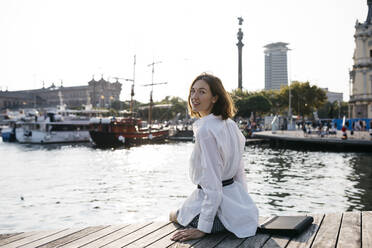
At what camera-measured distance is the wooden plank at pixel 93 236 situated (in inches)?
145

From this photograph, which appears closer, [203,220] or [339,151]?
[203,220]

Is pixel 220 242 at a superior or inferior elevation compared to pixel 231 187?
inferior

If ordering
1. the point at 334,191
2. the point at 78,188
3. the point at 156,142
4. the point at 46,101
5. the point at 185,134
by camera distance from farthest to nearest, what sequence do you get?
the point at 46,101
the point at 185,134
the point at 156,142
the point at 78,188
the point at 334,191

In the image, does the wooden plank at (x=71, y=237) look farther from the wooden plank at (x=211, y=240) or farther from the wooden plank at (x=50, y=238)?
the wooden plank at (x=211, y=240)

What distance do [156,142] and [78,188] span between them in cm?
3496

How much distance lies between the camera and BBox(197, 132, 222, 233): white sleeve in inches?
134

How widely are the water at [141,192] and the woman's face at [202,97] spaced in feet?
18.8

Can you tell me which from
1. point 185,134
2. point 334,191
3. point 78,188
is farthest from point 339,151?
point 185,134

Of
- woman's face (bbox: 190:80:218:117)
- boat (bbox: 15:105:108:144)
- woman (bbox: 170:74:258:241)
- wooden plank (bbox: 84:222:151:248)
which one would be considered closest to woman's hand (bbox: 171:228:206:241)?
woman (bbox: 170:74:258:241)

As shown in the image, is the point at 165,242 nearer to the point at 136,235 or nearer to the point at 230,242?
the point at 136,235

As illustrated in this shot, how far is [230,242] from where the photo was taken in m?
3.48

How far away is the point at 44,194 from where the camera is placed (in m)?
14.7

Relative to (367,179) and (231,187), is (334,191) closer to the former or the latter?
(367,179)

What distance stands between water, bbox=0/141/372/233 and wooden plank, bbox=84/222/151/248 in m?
4.72
